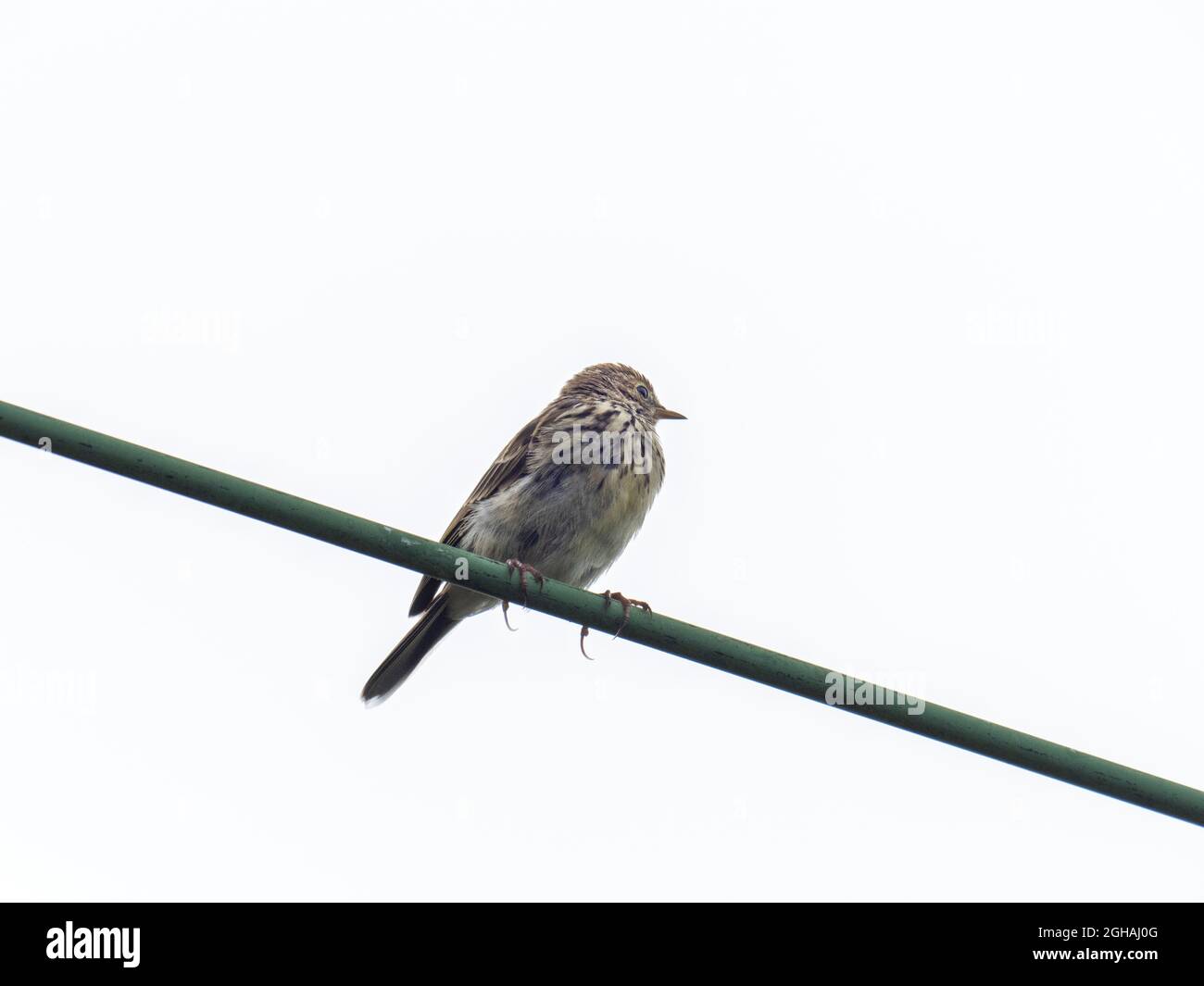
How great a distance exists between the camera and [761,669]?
380 centimetres

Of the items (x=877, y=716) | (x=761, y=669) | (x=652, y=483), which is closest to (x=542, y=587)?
(x=761, y=669)

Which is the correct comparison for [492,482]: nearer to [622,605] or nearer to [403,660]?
[403,660]

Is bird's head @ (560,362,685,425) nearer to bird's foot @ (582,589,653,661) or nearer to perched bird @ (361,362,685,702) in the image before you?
perched bird @ (361,362,685,702)

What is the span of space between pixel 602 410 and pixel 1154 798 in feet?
13.7

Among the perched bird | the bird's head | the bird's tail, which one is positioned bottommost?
the bird's tail

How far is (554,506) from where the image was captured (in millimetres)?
6723

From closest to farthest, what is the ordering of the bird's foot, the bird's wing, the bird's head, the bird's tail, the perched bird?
the bird's foot → the perched bird → the bird's wing → the bird's tail → the bird's head

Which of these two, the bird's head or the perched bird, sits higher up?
the bird's head

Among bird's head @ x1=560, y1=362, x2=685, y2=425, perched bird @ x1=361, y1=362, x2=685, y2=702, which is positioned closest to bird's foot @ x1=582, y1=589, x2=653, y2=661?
perched bird @ x1=361, y1=362, x2=685, y2=702

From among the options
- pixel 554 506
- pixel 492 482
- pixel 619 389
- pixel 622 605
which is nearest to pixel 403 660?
pixel 492 482

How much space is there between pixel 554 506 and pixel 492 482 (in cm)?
55

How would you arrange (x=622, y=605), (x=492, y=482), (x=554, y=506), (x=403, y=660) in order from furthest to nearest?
(x=403, y=660), (x=492, y=482), (x=554, y=506), (x=622, y=605)

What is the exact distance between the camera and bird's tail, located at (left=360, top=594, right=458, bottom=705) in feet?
24.0

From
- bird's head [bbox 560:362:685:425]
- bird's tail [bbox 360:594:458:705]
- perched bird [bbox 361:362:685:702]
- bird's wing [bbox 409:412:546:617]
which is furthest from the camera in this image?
bird's head [bbox 560:362:685:425]
